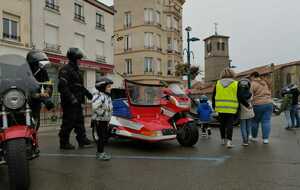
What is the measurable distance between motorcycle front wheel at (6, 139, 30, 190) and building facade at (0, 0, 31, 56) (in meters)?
16.8

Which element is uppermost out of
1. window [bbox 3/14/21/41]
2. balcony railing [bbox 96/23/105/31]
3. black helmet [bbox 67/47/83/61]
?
balcony railing [bbox 96/23/105/31]

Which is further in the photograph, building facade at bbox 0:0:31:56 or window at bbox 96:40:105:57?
window at bbox 96:40:105:57

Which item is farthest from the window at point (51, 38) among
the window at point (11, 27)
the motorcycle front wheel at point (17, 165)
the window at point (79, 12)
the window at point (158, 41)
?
the window at point (158, 41)

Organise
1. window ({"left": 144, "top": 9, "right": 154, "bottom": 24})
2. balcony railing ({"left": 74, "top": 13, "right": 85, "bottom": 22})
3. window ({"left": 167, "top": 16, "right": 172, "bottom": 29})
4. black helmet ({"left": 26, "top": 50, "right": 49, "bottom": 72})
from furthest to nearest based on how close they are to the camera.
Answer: window ({"left": 167, "top": 16, "right": 172, "bottom": 29})
window ({"left": 144, "top": 9, "right": 154, "bottom": 24})
balcony railing ({"left": 74, "top": 13, "right": 85, "bottom": 22})
black helmet ({"left": 26, "top": 50, "right": 49, "bottom": 72})

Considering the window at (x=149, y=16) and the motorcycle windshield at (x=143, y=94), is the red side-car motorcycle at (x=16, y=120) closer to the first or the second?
the motorcycle windshield at (x=143, y=94)

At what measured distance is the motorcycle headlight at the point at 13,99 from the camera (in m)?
4.12

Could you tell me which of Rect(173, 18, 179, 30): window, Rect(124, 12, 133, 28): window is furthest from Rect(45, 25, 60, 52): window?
Rect(173, 18, 179, 30): window

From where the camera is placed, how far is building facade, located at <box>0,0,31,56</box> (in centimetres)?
1950

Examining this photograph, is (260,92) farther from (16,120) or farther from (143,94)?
(16,120)

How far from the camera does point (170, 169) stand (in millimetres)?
5289

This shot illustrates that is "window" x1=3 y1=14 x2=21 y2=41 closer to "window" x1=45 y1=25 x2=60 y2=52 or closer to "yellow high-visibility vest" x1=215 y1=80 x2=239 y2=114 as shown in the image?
"window" x1=45 y1=25 x2=60 y2=52

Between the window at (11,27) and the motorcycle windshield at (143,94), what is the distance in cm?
1500

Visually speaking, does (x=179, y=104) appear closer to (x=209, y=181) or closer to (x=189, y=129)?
(x=189, y=129)

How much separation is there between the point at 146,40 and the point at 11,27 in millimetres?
23517
